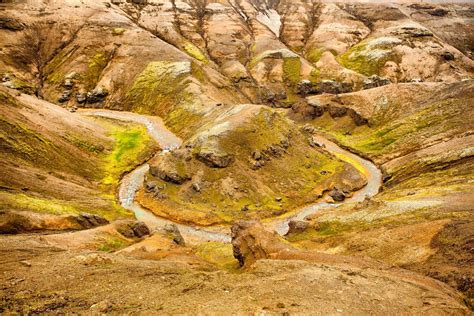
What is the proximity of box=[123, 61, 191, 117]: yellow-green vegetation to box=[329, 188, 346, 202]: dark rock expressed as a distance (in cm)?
8349

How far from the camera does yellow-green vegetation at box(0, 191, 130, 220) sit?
67812 millimetres

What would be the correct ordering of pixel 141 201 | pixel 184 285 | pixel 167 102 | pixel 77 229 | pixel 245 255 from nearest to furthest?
pixel 184 285 < pixel 245 255 < pixel 77 229 < pixel 141 201 < pixel 167 102

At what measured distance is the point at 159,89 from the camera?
183250 millimetres

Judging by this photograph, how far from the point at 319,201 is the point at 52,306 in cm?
8345

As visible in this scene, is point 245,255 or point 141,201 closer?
point 245,255

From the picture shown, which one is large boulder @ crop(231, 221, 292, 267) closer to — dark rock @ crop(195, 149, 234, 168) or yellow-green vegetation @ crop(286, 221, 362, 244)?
yellow-green vegetation @ crop(286, 221, 362, 244)

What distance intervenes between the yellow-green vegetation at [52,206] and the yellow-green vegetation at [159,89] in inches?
3360

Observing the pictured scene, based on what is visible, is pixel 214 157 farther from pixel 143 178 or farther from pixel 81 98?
pixel 81 98

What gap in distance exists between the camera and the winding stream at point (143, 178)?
90881 millimetres

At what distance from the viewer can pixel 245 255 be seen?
5541 centimetres

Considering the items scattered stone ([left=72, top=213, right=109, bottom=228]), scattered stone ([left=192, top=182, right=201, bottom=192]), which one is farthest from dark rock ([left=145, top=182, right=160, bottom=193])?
scattered stone ([left=72, top=213, right=109, bottom=228])

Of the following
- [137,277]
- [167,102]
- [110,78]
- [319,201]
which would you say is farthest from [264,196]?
[110,78]

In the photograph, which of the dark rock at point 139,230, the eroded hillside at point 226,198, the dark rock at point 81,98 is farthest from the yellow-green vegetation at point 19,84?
the dark rock at point 139,230

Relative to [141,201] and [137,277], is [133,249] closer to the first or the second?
[137,277]
